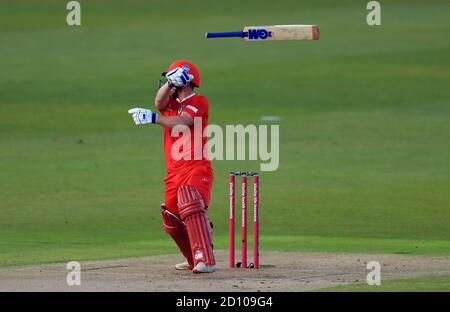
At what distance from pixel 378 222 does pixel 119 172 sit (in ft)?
21.1

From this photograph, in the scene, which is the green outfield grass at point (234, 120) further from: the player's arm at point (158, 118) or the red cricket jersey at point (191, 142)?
the player's arm at point (158, 118)

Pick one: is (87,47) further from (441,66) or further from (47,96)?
(441,66)

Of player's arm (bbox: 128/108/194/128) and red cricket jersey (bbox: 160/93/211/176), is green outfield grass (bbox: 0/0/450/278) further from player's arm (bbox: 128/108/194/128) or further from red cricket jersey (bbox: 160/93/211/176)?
player's arm (bbox: 128/108/194/128)

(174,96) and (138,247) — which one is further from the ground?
(174,96)

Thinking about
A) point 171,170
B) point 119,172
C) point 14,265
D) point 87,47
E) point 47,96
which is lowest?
point 14,265

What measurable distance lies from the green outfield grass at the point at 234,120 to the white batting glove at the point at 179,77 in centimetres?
Answer: 247

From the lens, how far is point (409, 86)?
112 feet

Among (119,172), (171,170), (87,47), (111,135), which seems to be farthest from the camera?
(87,47)

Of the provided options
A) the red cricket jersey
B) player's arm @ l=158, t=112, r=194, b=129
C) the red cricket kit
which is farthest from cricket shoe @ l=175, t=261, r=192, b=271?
player's arm @ l=158, t=112, r=194, b=129

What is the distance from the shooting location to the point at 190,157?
1224 cm

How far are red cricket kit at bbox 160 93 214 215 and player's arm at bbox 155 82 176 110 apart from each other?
0.14m

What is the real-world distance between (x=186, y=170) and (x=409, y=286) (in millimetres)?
2391

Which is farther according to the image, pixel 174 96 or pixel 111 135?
pixel 111 135

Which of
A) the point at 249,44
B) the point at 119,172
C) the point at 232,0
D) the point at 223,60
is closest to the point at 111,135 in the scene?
the point at 119,172
